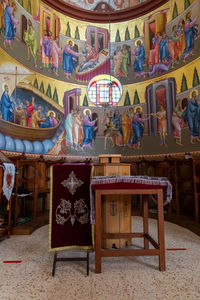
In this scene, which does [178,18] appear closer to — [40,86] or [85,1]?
[85,1]

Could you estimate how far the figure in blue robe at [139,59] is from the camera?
30.2ft

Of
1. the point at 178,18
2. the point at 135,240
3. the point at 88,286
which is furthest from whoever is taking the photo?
the point at 178,18

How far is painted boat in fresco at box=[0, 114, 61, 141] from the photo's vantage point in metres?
6.47

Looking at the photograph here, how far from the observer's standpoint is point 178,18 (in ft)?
26.5

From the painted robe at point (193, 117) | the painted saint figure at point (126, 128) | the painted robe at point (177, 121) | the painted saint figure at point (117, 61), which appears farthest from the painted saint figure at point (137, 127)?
the painted saint figure at point (117, 61)

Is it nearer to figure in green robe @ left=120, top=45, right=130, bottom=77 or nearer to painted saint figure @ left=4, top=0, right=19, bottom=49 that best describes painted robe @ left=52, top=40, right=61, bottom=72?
painted saint figure @ left=4, top=0, right=19, bottom=49

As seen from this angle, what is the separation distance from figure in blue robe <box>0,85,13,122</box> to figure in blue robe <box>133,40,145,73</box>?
5648 mm

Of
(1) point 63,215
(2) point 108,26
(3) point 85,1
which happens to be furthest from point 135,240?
(3) point 85,1

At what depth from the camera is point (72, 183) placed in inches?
121

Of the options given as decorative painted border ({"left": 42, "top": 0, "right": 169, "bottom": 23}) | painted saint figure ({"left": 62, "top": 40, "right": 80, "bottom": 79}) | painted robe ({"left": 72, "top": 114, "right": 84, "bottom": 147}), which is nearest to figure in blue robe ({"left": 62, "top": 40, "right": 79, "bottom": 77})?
painted saint figure ({"left": 62, "top": 40, "right": 80, "bottom": 79})

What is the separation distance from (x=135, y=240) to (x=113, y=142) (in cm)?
546

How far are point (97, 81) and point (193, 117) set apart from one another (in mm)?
4983

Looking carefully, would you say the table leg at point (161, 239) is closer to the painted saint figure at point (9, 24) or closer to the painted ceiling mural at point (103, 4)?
the painted saint figure at point (9, 24)

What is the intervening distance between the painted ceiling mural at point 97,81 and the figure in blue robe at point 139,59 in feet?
0.15
